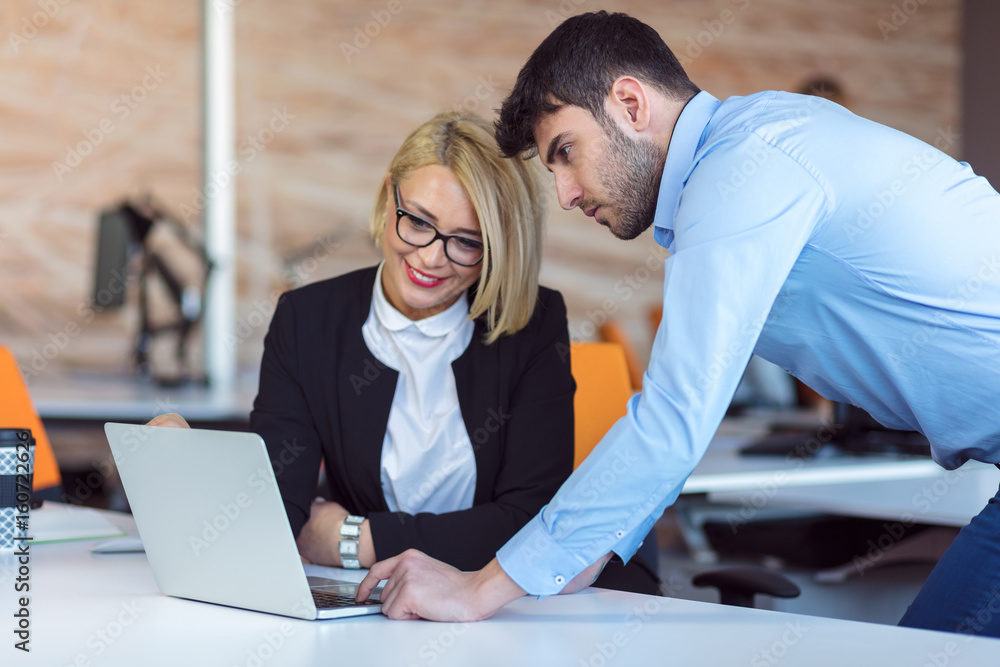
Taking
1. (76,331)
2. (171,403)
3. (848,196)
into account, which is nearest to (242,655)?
(848,196)

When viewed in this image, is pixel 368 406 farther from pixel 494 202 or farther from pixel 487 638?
pixel 487 638

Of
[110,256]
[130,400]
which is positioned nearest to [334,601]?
[130,400]

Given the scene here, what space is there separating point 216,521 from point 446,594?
29cm

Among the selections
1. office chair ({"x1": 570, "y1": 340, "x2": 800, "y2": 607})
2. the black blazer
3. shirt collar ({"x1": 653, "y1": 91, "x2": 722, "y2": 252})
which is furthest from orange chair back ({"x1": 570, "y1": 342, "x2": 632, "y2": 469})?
shirt collar ({"x1": 653, "y1": 91, "x2": 722, "y2": 252})

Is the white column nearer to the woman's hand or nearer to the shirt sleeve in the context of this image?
the woman's hand

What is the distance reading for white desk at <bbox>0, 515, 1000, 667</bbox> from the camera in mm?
989

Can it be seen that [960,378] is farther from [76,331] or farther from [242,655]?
[76,331]

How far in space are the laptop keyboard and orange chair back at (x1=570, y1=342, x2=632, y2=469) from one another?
0.82 metres

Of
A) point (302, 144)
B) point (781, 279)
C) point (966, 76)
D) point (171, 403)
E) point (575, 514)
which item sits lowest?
point (171, 403)

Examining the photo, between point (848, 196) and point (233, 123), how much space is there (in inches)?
205

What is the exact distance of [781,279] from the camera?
1092mm

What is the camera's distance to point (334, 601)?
1.23 metres

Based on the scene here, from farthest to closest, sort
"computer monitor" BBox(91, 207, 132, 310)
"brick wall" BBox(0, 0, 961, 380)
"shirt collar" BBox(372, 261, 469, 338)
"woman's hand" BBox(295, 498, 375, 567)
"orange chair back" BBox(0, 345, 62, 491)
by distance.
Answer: "brick wall" BBox(0, 0, 961, 380)
"computer monitor" BBox(91, 207, 132, 310)
"orange chair back" BBox(0, 345, 62, 491)
"shirt collar" BBox(372, 261, 469, 338)
"woman's hand" BBox(295, 498, 375, 567)

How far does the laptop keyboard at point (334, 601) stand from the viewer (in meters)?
1.20
